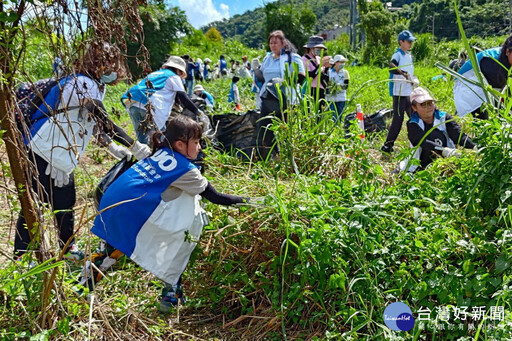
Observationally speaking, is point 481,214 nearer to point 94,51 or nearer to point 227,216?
point 227,216

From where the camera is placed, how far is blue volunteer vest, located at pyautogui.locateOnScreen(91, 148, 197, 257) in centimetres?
269

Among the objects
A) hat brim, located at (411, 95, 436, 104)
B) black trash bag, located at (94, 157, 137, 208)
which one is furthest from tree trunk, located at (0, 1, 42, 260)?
hat brim, located at (411, 95, 436, 104)

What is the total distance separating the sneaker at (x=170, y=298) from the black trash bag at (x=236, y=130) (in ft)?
10.1

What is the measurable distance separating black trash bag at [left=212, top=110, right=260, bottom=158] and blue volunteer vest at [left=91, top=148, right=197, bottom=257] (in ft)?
9.61

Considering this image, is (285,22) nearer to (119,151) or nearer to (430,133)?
(430,133)

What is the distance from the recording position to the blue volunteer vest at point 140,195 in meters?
2.69

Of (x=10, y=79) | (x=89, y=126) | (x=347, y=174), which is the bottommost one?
(x=347, y=174)

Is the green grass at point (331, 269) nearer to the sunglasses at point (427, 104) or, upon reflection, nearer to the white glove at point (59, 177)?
the white glove at point (59, 177)

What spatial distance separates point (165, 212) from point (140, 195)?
0.53 feet

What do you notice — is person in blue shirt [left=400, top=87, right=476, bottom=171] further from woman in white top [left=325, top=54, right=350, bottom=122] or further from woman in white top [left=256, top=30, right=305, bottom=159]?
woman in white top [left=325, top=54, right=350, bottom=122]

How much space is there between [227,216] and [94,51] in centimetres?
127

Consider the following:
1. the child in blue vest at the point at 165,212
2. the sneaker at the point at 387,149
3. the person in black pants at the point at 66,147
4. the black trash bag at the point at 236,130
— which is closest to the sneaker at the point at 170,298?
the child in blue vest at the point at 165,212

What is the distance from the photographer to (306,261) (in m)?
2.25

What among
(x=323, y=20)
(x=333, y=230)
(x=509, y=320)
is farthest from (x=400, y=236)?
(x=323, y=20)
